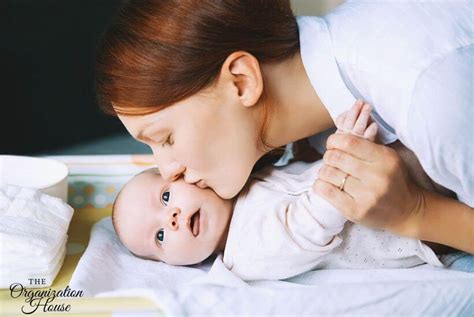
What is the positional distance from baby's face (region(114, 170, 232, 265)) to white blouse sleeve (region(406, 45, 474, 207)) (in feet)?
1.33

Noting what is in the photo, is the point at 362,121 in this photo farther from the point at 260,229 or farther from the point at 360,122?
the point at 260,229

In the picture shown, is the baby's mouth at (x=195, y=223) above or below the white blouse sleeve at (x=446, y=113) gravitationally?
below

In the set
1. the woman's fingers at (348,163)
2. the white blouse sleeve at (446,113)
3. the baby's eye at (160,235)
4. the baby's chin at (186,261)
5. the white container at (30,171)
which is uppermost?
the white blouse sleeve at (446,113)

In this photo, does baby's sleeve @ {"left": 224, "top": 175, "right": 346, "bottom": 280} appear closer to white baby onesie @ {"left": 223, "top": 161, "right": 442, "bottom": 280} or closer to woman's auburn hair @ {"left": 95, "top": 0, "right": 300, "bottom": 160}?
white baby onesie @ {"left": 223, "top": 161, "right": 442, "bottom": 280}

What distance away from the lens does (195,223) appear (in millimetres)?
1255

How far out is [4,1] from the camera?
2.44m

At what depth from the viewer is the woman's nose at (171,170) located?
121 cm

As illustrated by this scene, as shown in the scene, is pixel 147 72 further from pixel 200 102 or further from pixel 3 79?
pixel 3 79

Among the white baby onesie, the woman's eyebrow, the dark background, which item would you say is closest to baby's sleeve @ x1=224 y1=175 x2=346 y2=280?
the white baby onesie

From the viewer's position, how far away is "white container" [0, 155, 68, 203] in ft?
4.84

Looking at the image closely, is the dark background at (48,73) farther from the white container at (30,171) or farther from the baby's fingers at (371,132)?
the baby's fingers at (371,132)

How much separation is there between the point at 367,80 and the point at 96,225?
25.6 inches

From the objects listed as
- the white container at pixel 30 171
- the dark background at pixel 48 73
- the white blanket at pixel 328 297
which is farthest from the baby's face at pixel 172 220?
the dark background at pixel 48 73

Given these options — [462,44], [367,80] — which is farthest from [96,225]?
[462,44]
